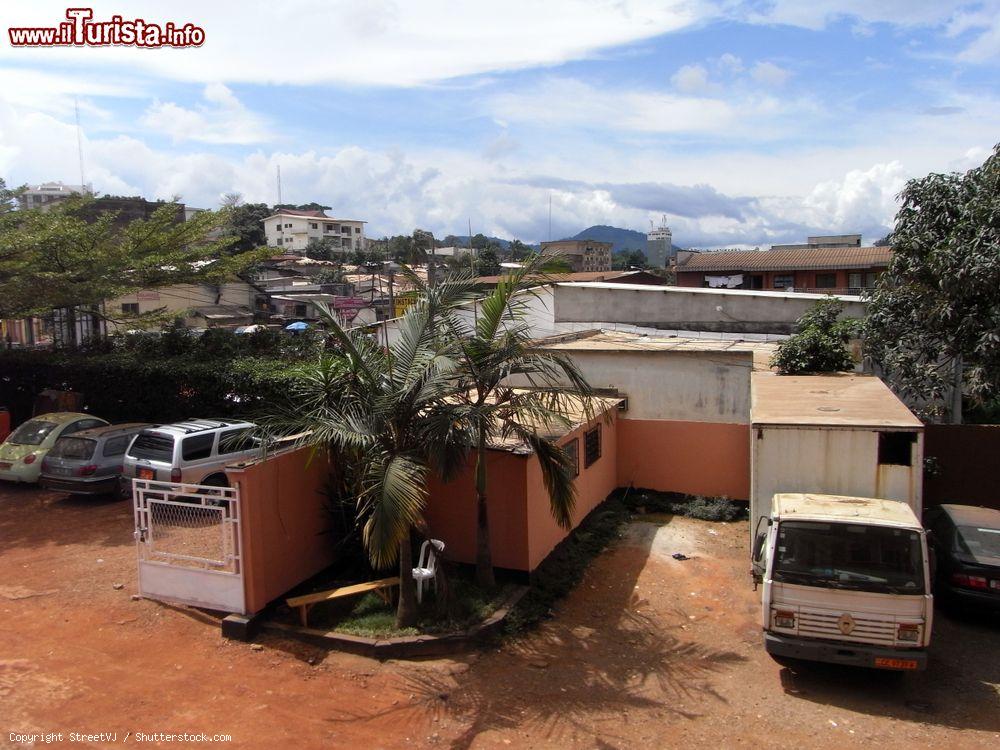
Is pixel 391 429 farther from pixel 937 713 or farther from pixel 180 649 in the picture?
pixel 937 713

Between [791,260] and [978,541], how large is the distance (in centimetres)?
3440

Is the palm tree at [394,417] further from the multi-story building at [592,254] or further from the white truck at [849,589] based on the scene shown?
the multi-story building at [592,254]

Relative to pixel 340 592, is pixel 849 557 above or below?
above

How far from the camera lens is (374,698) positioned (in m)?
7.09

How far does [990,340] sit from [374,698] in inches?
433

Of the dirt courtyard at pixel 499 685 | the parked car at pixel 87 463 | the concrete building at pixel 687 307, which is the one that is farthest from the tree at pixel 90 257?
the concrete building at pixel 687 307

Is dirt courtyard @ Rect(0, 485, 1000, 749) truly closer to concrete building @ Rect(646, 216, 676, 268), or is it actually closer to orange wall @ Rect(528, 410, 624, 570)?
orange wall @ Rect(528, 410, 624, 570)

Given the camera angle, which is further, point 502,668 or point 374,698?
point 502,668

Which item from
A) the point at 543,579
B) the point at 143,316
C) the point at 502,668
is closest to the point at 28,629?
the point at 502,668

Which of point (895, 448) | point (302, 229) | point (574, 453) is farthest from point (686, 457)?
point (302, 229)

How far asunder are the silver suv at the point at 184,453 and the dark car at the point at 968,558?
34.1 feet

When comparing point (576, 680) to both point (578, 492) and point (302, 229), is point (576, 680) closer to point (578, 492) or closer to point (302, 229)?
point (578, 492)

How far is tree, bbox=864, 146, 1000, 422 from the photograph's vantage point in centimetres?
1213

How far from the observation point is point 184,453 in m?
12.5
